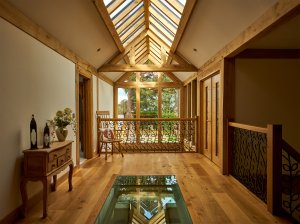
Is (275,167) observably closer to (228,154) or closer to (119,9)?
(228,154)

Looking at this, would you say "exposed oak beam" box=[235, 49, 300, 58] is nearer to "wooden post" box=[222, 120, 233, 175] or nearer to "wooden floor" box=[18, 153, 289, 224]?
"wooden post" box=[222, 120, 233, 175]

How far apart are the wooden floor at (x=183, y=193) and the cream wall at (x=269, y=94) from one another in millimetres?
1393

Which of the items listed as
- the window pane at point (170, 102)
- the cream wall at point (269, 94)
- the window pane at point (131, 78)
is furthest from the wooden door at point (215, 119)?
the window pane at point (131, 78)

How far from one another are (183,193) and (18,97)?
2544 mm

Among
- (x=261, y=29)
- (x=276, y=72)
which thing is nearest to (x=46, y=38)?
(x=261, y=29)

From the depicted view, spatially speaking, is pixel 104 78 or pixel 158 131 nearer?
pixel 104 78

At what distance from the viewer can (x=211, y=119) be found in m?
5.74

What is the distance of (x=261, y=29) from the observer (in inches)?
117

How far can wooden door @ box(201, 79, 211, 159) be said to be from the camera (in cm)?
595

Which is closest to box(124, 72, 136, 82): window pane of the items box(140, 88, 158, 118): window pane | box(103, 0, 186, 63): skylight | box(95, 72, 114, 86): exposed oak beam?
box(140, 88, 158, 118): window pane

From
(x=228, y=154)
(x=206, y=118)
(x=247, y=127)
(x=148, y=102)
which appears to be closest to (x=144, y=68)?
(x=206, y=118)

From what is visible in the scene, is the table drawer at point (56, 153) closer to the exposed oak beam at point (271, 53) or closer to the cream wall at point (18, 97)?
the cream wall at point (18, 97)

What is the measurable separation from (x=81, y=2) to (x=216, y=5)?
1.98 m

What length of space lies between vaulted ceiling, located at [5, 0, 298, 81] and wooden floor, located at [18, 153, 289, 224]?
2402mm
